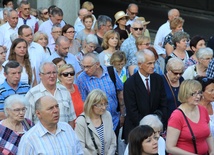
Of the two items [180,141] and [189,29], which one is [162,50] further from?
[189,29]

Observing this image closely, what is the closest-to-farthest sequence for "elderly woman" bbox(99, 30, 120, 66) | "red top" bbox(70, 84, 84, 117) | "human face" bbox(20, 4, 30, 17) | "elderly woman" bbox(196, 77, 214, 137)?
"elderly woman" bbox(196, 77, 214, 137) < "red top" bbox(70, 84, 84, 117) < "elderly woman" bbox(99, 30, 120, 66) < "human face" bbox(20, 4, 30, 17)

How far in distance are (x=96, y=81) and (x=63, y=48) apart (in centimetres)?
150

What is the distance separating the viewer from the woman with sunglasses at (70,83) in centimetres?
1073

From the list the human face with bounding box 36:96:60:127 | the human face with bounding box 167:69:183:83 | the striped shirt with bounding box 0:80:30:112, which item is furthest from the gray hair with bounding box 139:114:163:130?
the striped shirt with bounding box 0:80:30:112

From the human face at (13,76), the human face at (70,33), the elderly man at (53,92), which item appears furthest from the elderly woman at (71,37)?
the elderly man at (53,92)

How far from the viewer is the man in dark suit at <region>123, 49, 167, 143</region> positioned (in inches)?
416

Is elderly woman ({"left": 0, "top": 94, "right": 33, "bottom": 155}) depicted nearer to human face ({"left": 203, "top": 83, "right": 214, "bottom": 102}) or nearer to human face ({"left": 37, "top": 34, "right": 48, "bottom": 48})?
human face ({"left": 203, "top": 83, "right": 214, "bottom": 102})

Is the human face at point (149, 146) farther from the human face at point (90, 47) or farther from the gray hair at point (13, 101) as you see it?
the human face at point (90, 47)

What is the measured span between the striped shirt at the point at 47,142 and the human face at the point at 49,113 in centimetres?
8

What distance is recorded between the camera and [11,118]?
9.21 metres

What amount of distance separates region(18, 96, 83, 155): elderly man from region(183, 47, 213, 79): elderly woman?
3977 millimetres

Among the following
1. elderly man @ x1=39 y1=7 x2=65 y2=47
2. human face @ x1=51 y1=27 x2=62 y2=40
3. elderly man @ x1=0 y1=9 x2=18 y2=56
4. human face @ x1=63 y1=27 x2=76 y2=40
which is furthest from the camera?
elderly man @ x1=39 y1=7 x2=65 y2=47

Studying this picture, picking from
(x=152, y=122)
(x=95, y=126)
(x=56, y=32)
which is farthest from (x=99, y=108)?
(x=56, y=32)

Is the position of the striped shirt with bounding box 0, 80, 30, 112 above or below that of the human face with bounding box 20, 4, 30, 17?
below
